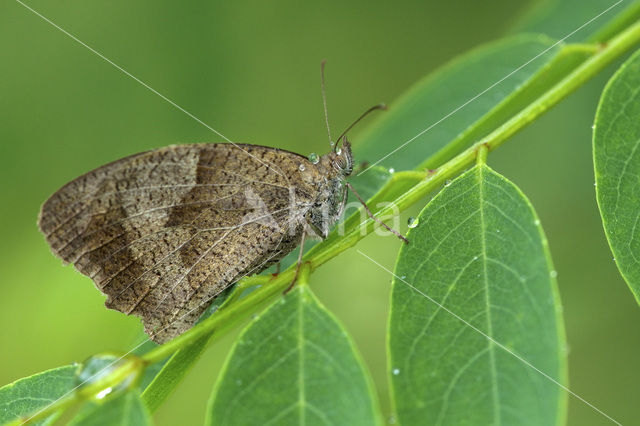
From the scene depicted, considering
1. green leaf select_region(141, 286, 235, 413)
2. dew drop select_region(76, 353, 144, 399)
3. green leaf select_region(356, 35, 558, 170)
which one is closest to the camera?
dew drop select_region(76, 353, 144, 399)

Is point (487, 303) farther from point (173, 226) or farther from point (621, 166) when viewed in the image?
point (173, 226)

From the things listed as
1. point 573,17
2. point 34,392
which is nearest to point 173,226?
point 34,392

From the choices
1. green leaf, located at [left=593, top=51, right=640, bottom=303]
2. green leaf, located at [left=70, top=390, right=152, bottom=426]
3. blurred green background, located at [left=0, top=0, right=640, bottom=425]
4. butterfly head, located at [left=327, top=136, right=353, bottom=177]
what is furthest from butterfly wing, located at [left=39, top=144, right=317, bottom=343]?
green leaf, located at [left=593, top=51, right=640, bottom=303]

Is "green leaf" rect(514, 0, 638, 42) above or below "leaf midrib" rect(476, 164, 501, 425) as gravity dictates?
above

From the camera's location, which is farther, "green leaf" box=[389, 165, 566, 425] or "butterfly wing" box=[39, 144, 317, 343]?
"butterfly wing" box=[39, 144, 317, 343]

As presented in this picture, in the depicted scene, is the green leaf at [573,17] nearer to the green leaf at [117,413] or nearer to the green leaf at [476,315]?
the green leaf at [476,315]

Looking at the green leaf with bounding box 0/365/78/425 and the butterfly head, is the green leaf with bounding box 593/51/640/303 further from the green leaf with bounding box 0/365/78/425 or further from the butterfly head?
the green leaf with bounding box 0/365/78/425

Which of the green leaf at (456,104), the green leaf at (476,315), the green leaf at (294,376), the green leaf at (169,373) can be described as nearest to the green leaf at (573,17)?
the green leaf at (456,104)
